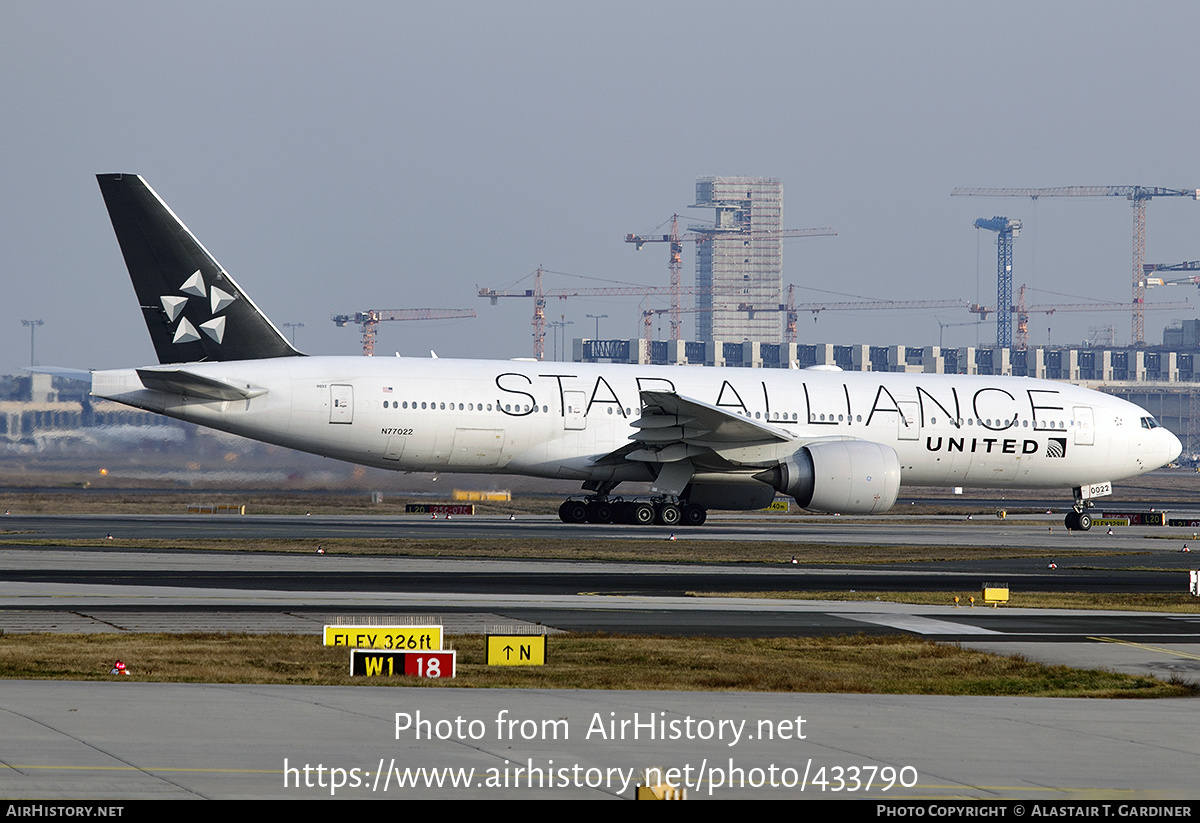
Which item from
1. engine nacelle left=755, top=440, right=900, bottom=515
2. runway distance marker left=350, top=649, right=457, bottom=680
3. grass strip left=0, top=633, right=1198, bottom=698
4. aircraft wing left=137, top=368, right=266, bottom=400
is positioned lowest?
grass strip left=0, top=633, right=1198, bottom=698

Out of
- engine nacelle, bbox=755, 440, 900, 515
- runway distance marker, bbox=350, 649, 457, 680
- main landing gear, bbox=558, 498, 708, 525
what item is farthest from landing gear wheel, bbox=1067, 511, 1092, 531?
runway distance marker, bbox=350, 649, 457, 680

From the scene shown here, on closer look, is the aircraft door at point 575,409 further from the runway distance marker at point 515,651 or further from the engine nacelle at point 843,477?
the runway distance marker at point 515,651

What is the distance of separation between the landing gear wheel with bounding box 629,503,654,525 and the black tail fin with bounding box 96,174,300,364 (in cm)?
1185

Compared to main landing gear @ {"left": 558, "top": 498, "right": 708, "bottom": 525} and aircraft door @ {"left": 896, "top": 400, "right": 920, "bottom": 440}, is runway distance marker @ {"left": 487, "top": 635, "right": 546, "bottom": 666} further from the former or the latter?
aircraft door @ {"left": 896, "top": 400, "right": 920, "bottom": 440}

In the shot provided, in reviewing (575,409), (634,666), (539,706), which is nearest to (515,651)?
(634,666)

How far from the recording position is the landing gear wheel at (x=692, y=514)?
4188 centimetres

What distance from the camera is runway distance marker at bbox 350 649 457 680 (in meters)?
14.2

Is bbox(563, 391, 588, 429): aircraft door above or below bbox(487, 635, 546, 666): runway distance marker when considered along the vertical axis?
above

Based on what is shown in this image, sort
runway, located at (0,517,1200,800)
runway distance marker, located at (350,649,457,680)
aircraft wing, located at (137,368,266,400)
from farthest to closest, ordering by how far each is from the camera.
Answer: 1. aircraft wing, located at (137,368,266,400)
2. runway distance marker, located at (350,649,457,680)
3. runway, located at (0,517,1200,800)

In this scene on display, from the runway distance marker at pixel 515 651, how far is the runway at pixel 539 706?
A: 1.92 meters

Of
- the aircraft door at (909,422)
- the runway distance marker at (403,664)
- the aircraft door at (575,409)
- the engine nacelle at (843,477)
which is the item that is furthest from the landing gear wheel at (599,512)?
the runway distance marker at (403,664)

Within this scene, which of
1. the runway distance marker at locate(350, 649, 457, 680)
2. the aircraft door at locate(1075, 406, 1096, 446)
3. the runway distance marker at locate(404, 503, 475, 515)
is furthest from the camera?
the runway distance marker at locate(404, 503, 475, 515)

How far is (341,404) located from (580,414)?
6900mm

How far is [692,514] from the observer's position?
138 ft
